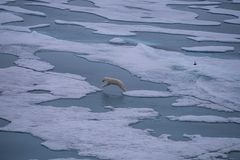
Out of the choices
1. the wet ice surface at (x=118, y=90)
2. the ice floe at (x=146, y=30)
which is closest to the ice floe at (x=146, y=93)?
the wet ice surface at (x=118, y=90)

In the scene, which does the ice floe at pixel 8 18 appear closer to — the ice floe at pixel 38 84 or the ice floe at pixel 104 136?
the ice floe at pixel 38 84

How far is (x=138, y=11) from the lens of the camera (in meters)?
17.4

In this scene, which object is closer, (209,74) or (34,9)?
(209,74)

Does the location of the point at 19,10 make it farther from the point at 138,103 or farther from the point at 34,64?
the point at 138,103

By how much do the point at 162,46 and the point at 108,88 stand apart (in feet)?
13.3

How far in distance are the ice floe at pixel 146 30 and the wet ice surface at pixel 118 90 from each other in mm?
29

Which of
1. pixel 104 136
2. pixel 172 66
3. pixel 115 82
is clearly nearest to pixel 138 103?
pixel 115 82

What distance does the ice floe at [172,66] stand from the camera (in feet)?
26.0

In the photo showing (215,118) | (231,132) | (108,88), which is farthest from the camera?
Answer: (108,88)

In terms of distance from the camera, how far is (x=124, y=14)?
1652cm

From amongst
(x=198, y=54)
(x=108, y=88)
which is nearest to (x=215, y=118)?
(x=108, y=88)

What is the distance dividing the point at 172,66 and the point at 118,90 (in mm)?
2108

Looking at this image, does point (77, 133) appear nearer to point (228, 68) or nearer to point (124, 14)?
point (228, 68)

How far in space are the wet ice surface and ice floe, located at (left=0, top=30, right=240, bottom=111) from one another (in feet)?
0.06
